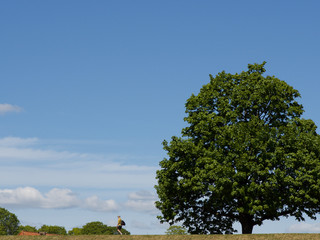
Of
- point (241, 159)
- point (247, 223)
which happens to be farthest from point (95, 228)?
point (241, 159)

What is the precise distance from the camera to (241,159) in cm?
3984

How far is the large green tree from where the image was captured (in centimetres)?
3944

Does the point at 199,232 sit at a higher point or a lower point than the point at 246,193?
lower

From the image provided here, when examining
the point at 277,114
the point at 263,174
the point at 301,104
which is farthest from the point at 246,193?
the point at 301,104

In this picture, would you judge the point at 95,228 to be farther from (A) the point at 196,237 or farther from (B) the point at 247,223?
(A) the point at 196,237

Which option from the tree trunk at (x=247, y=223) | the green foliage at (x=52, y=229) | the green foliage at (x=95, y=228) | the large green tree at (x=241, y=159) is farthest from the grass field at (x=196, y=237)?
the green foliage at (x=95, y=228)

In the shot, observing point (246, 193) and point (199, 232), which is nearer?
point (246, 193)

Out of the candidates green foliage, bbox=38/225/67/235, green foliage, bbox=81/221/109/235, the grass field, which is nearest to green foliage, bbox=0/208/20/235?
green foliage, bbox=38/225/67/235

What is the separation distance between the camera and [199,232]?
45.0 metres

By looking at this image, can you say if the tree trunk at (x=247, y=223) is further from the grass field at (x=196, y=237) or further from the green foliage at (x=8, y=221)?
the green foliage at (x=8, y=221)

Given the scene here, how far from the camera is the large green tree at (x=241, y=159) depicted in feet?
129

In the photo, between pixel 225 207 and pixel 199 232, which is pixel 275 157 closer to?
pixel 225 207

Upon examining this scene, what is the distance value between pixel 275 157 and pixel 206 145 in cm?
738

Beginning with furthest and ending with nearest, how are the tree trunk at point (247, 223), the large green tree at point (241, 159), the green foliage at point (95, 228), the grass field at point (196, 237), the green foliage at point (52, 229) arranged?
the green foliage at point (95, 228) < the green foliage at point (52, 229) < the tree trunk at point (247, 223) < the large green tree at point (241, 159) < the grass field at point (196, 237)
